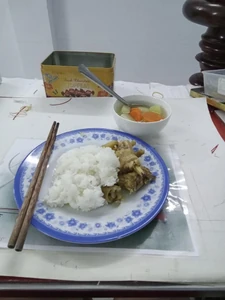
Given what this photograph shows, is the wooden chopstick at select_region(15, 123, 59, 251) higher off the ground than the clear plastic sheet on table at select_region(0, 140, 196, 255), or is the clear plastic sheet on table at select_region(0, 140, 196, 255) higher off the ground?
the wooden chopstick at select_region(15, 123, 59, 251)

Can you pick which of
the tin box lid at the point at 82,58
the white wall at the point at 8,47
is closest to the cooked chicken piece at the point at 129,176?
the tin box lid at the point at 82,58

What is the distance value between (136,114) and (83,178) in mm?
243

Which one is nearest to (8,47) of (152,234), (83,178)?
(83,178)

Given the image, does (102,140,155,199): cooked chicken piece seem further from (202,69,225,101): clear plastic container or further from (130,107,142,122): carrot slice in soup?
(202,69,225,101): clear plastic container

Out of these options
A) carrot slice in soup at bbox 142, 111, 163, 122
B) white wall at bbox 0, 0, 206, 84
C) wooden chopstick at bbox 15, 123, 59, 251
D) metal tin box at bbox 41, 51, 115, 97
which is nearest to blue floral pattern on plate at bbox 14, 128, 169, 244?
wooden chopstick at bbox 15, 123, 59, 251

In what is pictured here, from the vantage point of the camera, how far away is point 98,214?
362 millimetres

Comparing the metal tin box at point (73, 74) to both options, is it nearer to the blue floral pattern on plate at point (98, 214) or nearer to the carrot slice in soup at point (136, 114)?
the carrot slice in soup at point (136, 114)

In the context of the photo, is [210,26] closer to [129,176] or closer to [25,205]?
[129,176]

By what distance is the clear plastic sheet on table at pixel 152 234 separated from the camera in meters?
0.33

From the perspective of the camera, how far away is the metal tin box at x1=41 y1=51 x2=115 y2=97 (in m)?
0.65

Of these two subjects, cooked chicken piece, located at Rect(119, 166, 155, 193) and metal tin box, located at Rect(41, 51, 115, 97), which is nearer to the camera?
cooked chicken piece, located at Rect(119, 166, 155, 193)

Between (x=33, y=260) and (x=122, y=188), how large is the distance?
16 centimetres

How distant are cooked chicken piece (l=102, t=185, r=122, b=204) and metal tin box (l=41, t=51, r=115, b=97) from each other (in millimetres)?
362

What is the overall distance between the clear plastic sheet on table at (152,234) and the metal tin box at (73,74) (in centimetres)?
34
